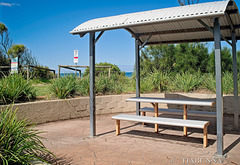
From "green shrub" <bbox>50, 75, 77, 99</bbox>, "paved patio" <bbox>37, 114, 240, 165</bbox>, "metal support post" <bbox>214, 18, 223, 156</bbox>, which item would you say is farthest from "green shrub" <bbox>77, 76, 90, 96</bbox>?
"metal support post" <bbox>214, 18, 223, 156</bbox>

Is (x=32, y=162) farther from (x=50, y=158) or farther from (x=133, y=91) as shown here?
(x=133, y=91)

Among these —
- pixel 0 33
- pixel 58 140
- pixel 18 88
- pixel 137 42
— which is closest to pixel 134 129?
pixel 58 140

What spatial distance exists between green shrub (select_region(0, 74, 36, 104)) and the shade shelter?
266cm

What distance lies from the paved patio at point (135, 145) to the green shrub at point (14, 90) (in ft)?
3.76

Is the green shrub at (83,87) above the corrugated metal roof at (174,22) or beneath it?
beneath

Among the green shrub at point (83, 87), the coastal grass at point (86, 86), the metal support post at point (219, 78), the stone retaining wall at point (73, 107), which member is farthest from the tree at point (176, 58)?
the metal support post at point (219, 78)

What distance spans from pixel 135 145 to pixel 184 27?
345 centimetres

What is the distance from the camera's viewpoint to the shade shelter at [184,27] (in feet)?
12.6

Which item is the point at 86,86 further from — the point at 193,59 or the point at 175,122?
the point at 193,59

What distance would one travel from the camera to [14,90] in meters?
6.37

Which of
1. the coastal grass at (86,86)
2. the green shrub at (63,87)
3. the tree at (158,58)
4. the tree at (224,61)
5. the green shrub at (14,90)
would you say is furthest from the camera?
the tree at (158,58)

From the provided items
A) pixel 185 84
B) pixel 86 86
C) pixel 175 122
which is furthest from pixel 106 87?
pixel 175 122

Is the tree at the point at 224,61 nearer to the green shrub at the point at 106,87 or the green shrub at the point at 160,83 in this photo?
the green shrub at the point at 160,83

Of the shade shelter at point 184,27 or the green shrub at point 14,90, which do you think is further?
the green shrub at point 14,90
